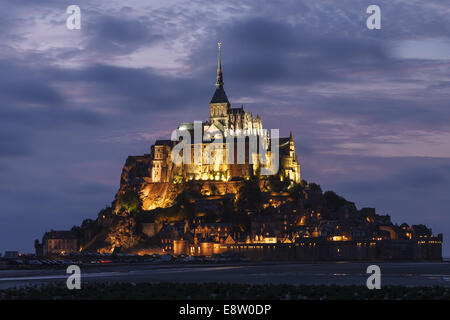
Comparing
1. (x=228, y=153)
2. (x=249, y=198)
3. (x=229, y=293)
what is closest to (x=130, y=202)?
(x=228, y=153)

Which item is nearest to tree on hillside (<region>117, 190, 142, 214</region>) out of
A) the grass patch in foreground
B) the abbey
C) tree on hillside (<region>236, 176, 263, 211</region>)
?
the abbey

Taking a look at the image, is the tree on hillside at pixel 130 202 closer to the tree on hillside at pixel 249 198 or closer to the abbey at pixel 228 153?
the abbey at pixel 228 153

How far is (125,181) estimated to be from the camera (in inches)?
7751

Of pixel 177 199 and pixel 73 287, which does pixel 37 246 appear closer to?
pixel 177 199

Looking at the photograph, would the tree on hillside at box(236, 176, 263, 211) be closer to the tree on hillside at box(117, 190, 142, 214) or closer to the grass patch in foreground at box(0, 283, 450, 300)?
the tree on hillside at box(117, 190, 142, 214)

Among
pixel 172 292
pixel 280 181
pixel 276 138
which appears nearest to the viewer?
pixel 172 292

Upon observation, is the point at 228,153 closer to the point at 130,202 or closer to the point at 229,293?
the point at 130,202

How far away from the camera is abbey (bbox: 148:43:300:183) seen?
598 ft

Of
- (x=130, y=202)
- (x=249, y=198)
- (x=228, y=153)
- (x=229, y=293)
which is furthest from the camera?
(x=228, y=153)

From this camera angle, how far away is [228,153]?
599 feet

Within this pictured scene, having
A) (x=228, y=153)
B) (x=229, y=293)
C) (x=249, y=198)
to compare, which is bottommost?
(x=229, y=293)

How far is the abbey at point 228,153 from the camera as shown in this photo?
182 meters
